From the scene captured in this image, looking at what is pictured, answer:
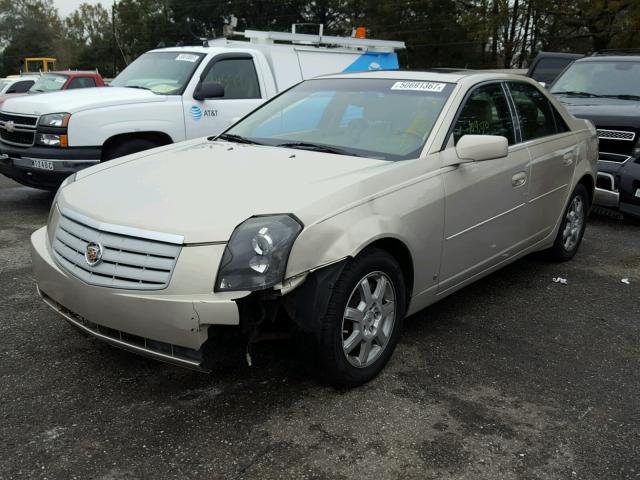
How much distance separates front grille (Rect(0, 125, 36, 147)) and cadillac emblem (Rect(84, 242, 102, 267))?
4.44m

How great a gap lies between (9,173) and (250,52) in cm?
319

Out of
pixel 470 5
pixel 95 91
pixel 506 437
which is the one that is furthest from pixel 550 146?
pixel 470 5

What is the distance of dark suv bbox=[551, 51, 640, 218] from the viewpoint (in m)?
6.64

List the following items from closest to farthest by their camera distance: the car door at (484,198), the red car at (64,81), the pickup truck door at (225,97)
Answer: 1. the car door at (484,198)
2. the pickup truck door at (225,97)
3. the red car at (64,81)

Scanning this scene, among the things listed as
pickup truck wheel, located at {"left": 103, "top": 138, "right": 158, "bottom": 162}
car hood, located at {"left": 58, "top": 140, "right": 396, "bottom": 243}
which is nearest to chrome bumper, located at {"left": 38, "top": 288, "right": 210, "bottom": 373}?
car hood, located at {"left": 58, "top": 140, "right": 396, "bottom": 243}

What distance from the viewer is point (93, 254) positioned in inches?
114

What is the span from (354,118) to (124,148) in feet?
12.3

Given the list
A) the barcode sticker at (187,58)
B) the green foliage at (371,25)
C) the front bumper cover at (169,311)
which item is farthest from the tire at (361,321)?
the green foliage at (371,25)

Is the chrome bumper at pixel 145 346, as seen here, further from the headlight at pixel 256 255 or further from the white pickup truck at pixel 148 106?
the white pickup truck at pixel 148 106

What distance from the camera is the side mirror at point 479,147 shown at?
11.7 ft

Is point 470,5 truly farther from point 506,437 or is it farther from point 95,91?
point 506,437

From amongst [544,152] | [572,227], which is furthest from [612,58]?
[544,152]

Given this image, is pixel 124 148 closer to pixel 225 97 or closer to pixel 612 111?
pixel 225 97

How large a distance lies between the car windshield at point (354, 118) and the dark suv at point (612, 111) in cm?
358
